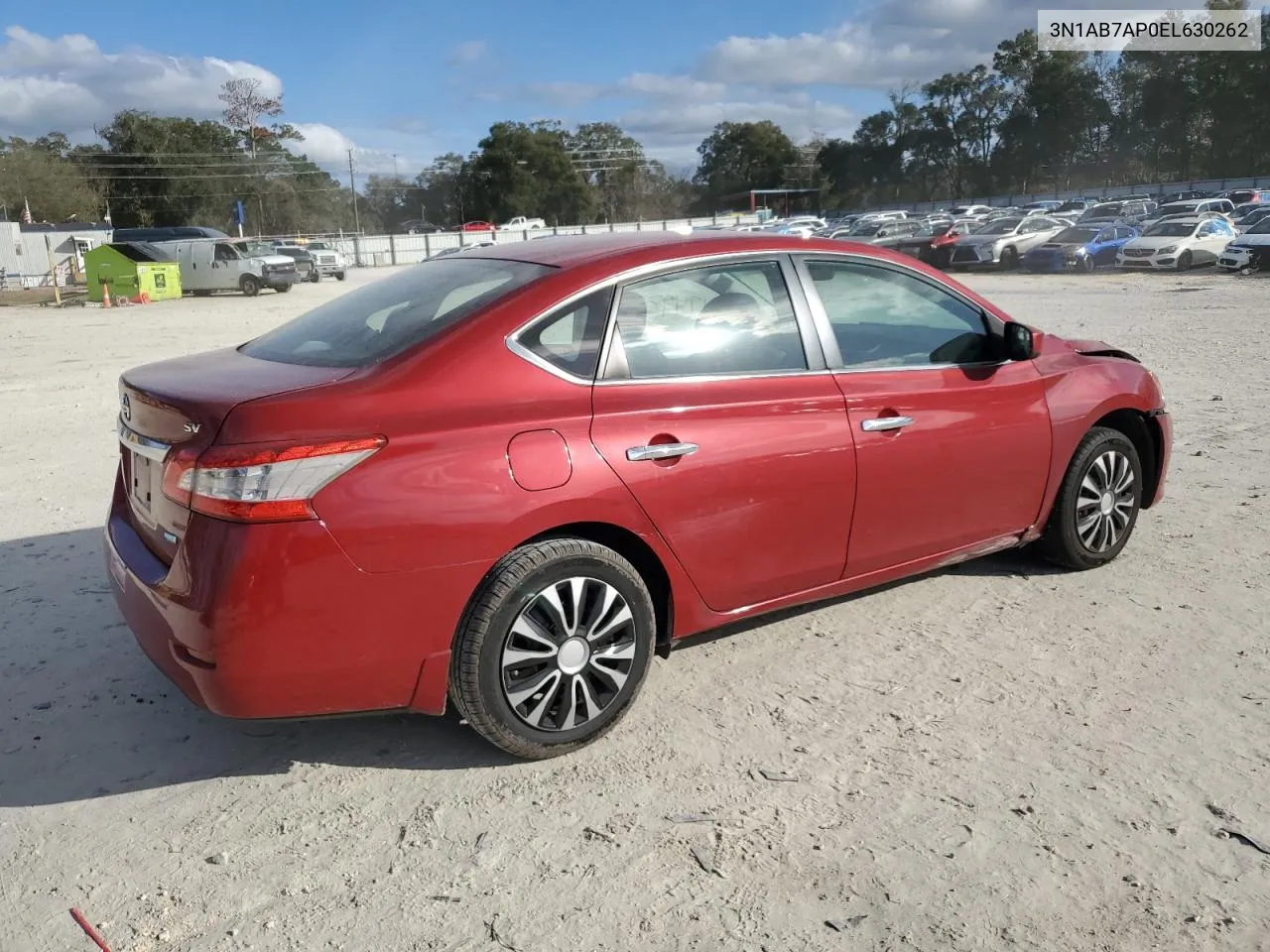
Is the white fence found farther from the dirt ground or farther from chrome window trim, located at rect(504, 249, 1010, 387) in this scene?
the dirt ground

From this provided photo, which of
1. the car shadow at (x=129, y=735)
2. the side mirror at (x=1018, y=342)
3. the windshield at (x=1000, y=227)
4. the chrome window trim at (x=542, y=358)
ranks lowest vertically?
the car shadow at (x=129, y=735)

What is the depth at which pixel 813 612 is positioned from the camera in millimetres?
4609

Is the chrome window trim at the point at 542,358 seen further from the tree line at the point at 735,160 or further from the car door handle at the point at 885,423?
the tree line at the point at 735,160

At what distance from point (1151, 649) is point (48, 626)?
180 inches

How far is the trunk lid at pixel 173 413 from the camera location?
3047mm

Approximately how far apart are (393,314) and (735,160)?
12747 centimetres

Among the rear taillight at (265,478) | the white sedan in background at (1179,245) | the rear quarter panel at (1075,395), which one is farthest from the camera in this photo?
the white sedan in background at (1179,245)

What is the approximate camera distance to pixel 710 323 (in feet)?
12.4

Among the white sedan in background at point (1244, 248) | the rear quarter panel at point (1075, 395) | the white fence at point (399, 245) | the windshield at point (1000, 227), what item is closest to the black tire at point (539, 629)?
the rear quarter panel at point (1075, 395)

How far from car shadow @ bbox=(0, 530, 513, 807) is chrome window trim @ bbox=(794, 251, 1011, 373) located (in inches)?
75.4

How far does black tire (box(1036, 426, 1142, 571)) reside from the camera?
4.79 m

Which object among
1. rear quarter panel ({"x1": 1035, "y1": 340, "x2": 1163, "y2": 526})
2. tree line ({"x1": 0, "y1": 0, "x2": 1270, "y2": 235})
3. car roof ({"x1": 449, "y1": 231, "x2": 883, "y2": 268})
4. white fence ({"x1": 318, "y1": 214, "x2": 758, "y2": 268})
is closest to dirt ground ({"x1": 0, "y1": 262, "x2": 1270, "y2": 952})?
rear quarter panel ({"x1": 1035, "y1": 340, "x2": 1163, "y2": 526})

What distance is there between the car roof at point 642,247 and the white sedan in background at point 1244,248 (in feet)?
86.9

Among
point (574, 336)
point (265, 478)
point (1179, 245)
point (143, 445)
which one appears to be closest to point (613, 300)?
point (574, 336)
